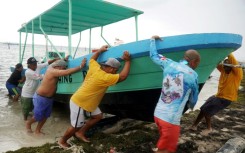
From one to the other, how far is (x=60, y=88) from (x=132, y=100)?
2165 millimetres

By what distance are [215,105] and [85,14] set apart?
3.64 meters

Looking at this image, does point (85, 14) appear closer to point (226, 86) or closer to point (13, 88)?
point (226, 86)

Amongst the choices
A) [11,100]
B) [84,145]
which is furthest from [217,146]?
[11,100]

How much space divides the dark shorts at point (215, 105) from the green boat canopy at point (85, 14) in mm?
2590

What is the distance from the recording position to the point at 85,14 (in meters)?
5.92

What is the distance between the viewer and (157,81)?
13.0 feet

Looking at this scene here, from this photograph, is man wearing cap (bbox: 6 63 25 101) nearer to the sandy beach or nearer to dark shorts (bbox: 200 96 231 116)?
the sandy beach

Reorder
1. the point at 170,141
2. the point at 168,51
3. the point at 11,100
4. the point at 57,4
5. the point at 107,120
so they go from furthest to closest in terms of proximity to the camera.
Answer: the point at 11,100, the point at 107,120, the point at 57,4, the point at 168,51, the point at 170,141

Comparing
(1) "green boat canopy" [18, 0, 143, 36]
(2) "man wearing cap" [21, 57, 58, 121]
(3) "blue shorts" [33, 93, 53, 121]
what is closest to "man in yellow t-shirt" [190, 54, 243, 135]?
(1) "green boat canopy" [18, 0, 143, 36]

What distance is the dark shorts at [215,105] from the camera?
15.4 feet

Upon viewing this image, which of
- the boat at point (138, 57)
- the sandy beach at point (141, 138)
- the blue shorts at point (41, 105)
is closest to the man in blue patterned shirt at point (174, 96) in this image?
the boat at point (138, 57)

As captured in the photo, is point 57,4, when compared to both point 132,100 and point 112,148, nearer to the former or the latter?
point 132,100

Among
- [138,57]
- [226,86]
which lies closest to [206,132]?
[226,86]

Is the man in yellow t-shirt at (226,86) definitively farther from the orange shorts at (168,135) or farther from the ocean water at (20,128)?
the ocean water at (20,128)
